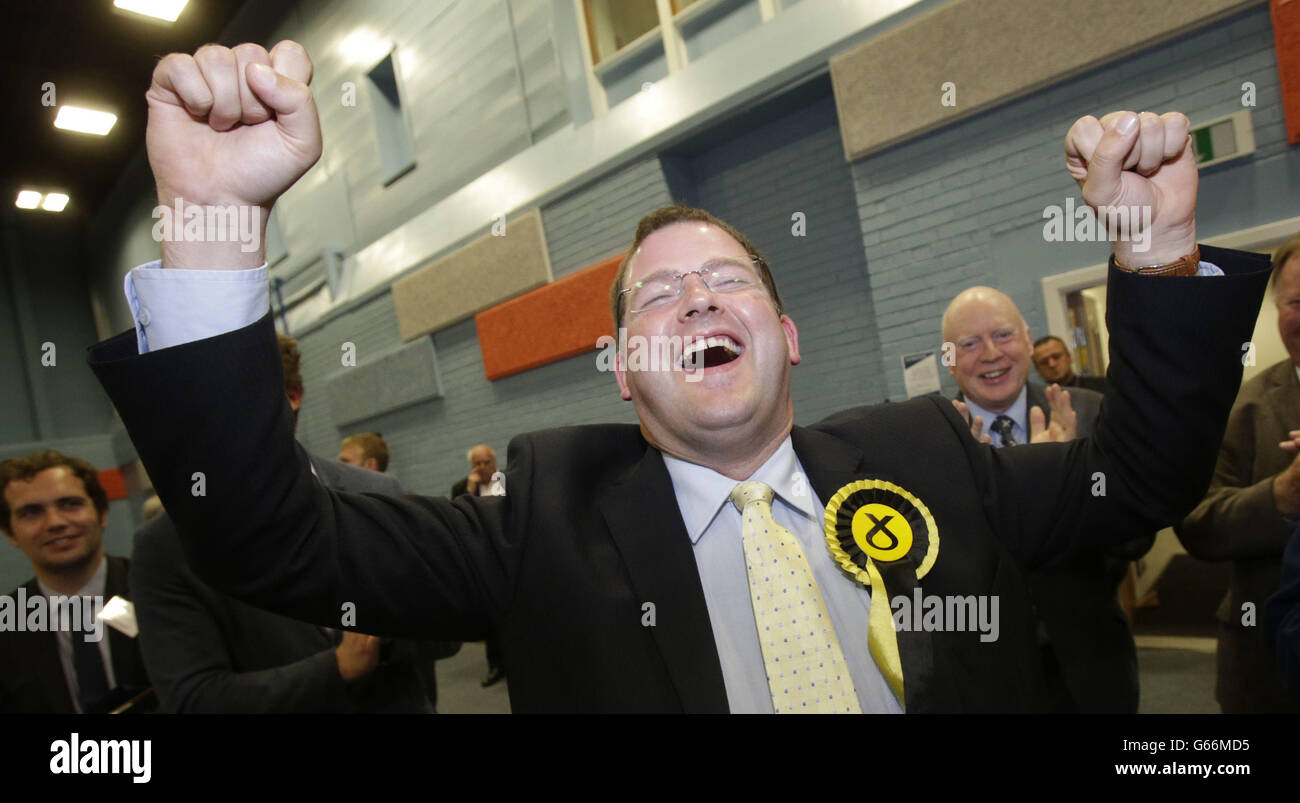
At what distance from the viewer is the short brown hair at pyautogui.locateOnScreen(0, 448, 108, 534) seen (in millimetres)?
2277

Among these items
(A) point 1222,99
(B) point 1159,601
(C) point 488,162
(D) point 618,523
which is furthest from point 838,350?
(D) point 618,523

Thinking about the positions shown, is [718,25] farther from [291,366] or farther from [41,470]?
[41,470]

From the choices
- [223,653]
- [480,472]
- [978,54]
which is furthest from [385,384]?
[978,54]

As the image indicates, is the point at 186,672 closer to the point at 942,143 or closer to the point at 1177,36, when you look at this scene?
the point at 942,143

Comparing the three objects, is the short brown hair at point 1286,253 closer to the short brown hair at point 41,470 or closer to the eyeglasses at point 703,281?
the eyeglasses at point 703,281

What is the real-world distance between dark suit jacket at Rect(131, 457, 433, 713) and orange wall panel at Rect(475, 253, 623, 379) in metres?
3.50

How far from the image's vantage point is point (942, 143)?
12.5ft

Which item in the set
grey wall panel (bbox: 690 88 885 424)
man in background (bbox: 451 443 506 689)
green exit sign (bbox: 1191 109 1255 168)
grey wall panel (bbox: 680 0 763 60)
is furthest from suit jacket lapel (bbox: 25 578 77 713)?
green exit sign (bbox: 1191 109 1255 168)

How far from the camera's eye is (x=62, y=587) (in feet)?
7.56

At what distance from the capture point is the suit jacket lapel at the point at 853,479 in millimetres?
957

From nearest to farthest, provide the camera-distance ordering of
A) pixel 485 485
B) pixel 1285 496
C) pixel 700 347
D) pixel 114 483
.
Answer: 1. pixel 700 347
2. pixel 1285 496
3. pixel 485 485
4. pixel 114 483

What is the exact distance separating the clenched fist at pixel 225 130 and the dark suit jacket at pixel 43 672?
1.93m

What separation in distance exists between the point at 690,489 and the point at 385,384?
689 cm
